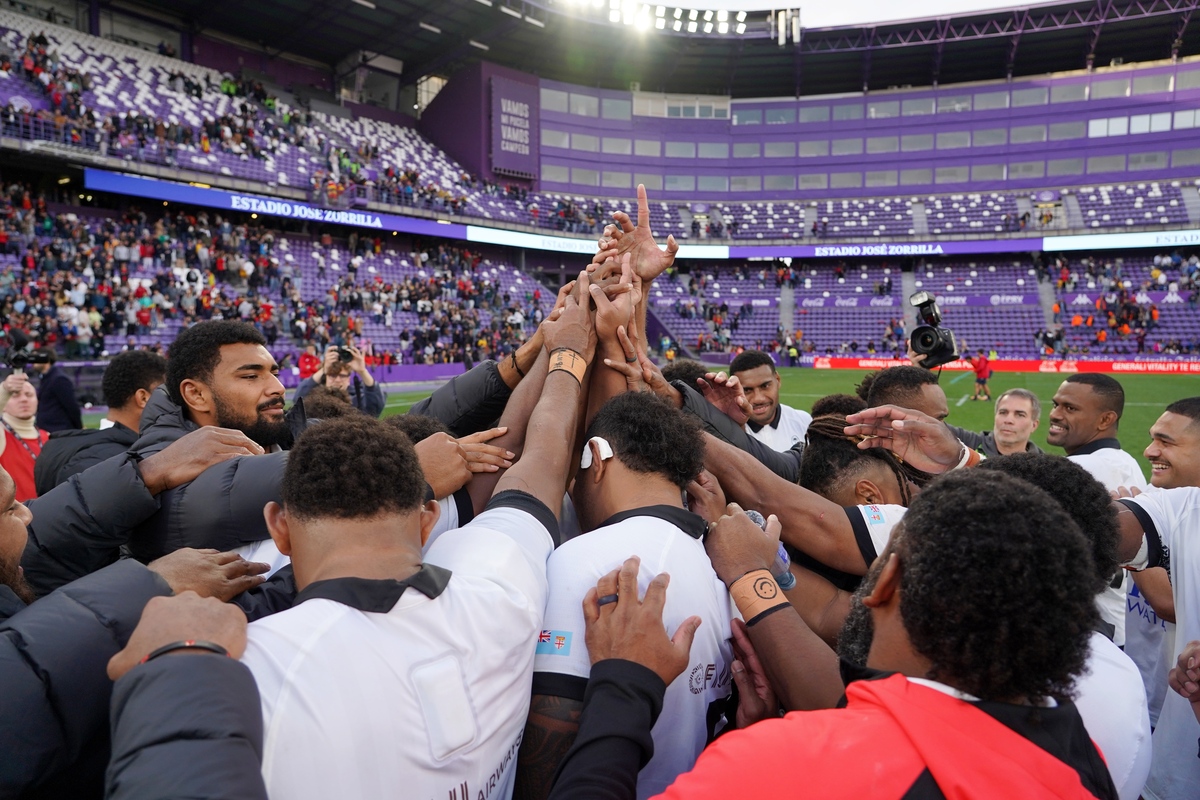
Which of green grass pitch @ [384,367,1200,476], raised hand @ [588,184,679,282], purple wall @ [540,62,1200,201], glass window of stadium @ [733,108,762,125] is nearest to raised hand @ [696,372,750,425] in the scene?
raised hand @ [588,184,679,282]

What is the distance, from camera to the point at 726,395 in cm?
411

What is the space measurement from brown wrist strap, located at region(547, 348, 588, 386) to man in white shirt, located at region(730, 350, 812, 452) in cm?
310

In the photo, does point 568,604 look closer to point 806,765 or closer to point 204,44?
point 806,765

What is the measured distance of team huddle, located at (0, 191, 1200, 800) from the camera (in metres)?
1.23

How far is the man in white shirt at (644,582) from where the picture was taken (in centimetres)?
184

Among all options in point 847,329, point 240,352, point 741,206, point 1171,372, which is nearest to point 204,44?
point 741,206

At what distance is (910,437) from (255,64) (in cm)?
4436

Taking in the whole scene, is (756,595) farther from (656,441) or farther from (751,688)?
(656,441)

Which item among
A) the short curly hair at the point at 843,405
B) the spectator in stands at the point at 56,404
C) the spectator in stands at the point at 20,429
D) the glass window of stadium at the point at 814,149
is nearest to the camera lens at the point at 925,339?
the short curly hair at the point at 843,405

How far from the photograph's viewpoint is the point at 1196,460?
343 centimetres

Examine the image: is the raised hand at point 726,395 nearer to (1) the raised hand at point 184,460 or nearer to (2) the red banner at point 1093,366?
(1) the raised hand at point 184,460

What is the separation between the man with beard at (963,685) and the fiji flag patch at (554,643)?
2.14ft

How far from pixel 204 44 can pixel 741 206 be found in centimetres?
3410

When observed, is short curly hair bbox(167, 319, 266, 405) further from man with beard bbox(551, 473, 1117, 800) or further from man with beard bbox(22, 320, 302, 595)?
man with beard bbox(551, 473, 1117, 800)
